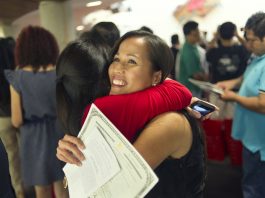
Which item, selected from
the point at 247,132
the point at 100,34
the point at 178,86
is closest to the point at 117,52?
the point at 178,86

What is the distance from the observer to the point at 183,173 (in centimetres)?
92

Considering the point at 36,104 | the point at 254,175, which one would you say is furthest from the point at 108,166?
the point at 254,175

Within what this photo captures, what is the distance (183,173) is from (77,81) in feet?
1.57

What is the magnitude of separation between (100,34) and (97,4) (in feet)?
18.3

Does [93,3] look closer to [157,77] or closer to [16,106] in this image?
[16,106]

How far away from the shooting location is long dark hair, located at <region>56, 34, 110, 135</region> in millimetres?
1142

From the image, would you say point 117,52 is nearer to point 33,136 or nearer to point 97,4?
point 33,136

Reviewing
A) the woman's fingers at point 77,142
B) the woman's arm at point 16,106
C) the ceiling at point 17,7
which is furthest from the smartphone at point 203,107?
the ceiling at point 17,7

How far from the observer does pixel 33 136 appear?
220 centimetres

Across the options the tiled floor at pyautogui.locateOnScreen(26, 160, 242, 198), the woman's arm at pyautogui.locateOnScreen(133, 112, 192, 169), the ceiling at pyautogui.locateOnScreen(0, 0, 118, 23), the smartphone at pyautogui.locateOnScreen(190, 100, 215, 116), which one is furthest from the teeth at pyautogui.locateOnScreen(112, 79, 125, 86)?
the ceiling at pyautogui.locateOnScreen(0, 0, 118, 23)

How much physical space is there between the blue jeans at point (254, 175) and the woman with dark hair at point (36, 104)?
1.20m

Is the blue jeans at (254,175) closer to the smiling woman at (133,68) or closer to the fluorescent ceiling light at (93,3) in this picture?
the smiling woman at (133,68)

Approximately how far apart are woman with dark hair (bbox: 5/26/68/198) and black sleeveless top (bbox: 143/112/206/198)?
1334 mm

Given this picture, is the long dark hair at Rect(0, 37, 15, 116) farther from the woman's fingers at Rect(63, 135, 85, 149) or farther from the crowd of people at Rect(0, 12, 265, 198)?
the woman's fingers at Rect(63, 135, 85, 149)
